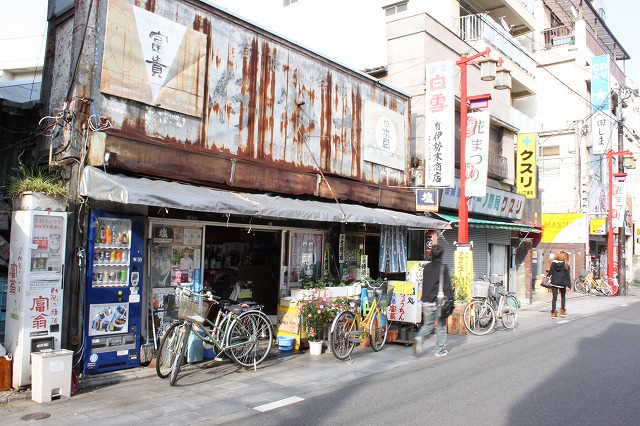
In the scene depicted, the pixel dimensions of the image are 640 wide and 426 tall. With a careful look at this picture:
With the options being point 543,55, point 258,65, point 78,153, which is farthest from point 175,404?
point 543,55

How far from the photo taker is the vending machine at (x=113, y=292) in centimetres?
726

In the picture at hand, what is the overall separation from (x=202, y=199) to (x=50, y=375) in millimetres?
3080

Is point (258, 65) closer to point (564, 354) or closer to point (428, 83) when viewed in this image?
point (428, 83)

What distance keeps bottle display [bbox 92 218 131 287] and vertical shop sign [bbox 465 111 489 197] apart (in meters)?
9.66

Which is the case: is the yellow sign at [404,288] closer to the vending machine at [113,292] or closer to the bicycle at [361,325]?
the bicycle at [361,325]

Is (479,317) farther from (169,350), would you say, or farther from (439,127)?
(169,350)

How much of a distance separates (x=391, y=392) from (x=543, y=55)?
3051cm

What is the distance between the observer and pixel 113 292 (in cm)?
751

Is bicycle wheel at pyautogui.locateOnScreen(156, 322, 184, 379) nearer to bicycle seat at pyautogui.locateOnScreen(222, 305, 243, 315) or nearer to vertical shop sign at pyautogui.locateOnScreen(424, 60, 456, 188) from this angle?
bicycle seat at pyautogui.locateOnScreen(222, 305, 243, 315)

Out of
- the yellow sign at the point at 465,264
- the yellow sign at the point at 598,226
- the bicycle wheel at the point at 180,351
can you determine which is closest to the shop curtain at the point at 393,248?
the yellow sign at the point at 465,264

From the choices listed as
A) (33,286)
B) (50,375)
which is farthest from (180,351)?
(33,286)

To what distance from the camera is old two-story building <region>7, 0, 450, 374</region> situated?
7.30 metres

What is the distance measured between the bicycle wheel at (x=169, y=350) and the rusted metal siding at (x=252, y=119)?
100 inches

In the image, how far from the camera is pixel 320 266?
38.0ft
